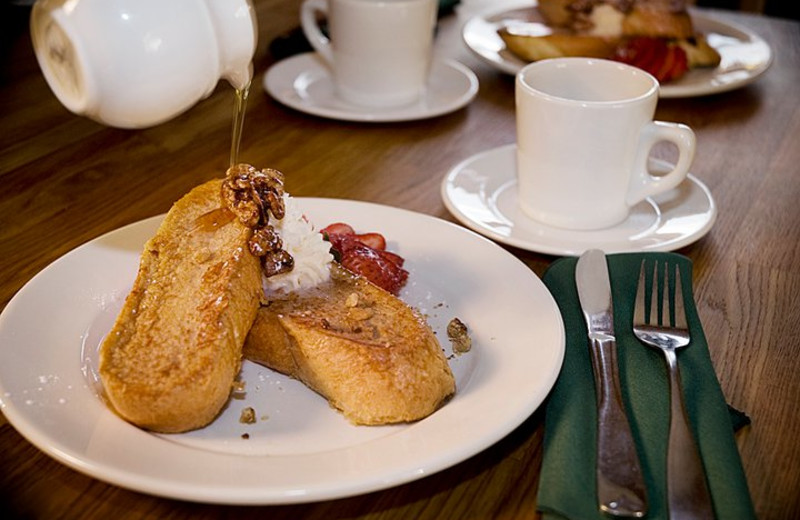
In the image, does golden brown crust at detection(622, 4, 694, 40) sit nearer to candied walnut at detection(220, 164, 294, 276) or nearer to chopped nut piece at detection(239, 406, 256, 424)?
candied walnut at detection(220, 164, 294, 276)

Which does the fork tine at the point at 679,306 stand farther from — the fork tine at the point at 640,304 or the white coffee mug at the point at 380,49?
the white coffee mug at the point at 380,49

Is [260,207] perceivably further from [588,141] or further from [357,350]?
[588,141]

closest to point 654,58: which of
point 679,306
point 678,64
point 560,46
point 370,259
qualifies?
point 678,64

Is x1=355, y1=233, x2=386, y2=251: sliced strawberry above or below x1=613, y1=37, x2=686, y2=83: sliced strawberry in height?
above

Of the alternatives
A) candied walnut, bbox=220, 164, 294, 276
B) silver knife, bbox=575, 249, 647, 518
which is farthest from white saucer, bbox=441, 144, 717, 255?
candied walnut, bbox=220, 164, 294, 276

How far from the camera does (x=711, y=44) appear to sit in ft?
7.91

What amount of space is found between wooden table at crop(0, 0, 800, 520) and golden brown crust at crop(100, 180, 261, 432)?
11 cm

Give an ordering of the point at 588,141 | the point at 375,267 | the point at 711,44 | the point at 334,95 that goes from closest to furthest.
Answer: the point at 375,267
the point at 588,141
the point at 334,95
the point at 711,44

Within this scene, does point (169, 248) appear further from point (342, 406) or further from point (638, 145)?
point (638, 145)

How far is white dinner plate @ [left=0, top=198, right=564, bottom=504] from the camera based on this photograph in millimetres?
896

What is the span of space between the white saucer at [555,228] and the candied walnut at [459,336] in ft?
1.03

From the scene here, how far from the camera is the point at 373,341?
1111mm

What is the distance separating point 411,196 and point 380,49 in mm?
485

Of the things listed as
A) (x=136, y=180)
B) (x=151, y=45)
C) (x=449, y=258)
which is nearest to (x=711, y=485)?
(x=449, y=258)
